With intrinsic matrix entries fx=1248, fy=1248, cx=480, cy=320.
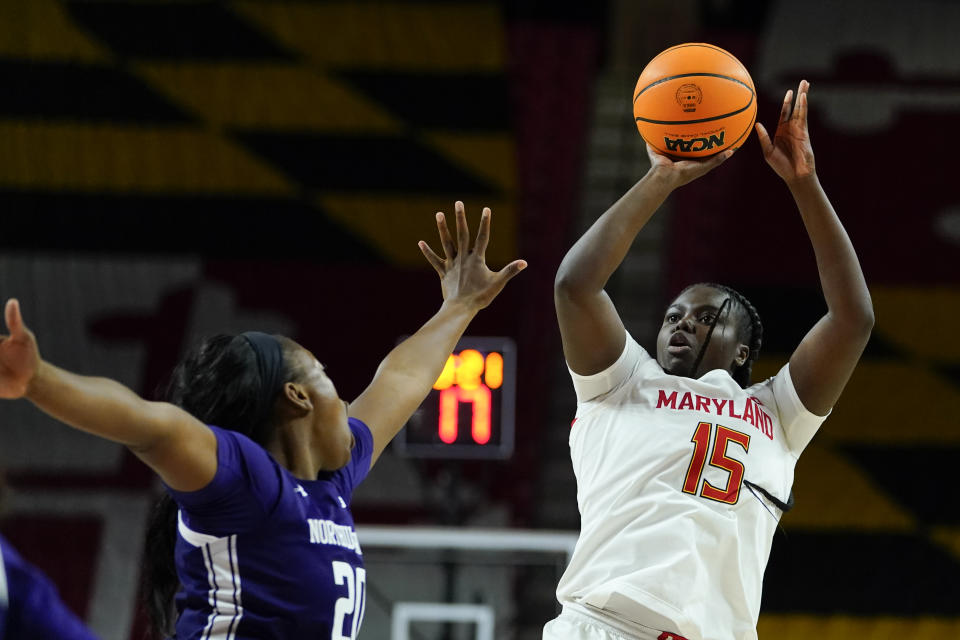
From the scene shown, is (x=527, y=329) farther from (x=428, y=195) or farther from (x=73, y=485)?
(x=73, y=485)

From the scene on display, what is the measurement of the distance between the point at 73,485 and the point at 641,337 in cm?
525

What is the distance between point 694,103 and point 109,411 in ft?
6.88

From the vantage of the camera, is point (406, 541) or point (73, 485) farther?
point (73, 485)

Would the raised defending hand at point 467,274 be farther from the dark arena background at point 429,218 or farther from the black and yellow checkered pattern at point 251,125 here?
the black and yellow checkered pattern at point 251,125

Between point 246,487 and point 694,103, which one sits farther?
point 694,103

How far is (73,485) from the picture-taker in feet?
35.0

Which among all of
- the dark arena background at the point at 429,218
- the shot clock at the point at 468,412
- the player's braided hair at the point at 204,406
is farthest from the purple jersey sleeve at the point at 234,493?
the dark arena background at the point at 429,218

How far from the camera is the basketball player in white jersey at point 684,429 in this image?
3254 mm

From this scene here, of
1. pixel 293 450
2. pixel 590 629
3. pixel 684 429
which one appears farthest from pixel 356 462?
pixel 684 429

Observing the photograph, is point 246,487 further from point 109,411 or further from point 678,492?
point 678,492

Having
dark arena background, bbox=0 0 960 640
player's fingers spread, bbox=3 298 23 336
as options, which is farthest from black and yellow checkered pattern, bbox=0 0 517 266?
player's fingers spread, bbox=3 298 23 336

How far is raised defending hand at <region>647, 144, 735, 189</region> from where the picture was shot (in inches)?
136

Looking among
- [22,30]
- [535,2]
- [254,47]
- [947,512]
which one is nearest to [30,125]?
[22,30]

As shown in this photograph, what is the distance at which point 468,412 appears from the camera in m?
7.67
